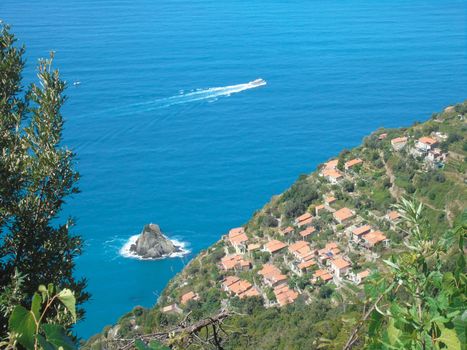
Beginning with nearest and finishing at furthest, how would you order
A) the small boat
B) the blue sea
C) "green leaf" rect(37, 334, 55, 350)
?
1. "green leaf" rect(37, 334, 55, 350)
2. the blue sea
3. the small boat

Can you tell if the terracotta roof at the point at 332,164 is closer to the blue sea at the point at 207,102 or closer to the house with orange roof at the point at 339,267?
the blue sea at the point at 207,102

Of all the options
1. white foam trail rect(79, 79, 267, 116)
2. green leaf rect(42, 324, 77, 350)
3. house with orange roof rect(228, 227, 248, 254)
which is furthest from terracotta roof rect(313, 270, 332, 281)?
white foam trail rect(79, 79, 267, 116)

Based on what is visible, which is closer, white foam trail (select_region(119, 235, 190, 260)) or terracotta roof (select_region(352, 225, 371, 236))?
terracotta roof (select_region(352, 225, 371, 236))

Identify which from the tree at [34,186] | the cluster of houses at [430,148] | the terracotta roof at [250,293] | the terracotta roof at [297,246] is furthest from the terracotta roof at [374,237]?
the tree at [34,186]

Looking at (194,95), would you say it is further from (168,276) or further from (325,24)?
(325,24)

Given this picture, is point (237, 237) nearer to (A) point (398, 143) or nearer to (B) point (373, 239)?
(B) point (373, 239)

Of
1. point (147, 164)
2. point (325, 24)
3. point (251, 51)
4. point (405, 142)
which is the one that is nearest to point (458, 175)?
point (405, 142)

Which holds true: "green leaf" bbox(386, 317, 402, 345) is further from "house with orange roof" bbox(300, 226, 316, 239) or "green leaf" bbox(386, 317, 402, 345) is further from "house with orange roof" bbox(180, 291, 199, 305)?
"house with orange roof" bbox(300, 226, 316, 239)
